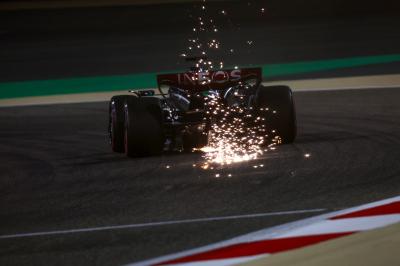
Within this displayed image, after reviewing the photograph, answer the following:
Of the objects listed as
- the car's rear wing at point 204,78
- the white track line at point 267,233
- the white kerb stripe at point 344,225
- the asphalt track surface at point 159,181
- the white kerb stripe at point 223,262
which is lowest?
the asphalt track surface at point 159,181

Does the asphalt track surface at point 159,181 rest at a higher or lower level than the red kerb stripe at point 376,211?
lower

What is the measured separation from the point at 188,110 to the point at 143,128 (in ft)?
1.61

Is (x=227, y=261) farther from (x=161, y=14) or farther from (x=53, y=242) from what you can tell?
(x=161, y=14)

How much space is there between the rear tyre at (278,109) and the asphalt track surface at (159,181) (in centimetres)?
19

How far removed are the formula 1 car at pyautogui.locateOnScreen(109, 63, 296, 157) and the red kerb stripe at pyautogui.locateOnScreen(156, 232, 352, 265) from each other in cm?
419

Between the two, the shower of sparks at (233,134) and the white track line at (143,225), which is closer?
the white track line at (143,225)

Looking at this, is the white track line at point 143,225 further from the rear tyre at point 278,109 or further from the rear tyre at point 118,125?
the rear tyre at point 118,125

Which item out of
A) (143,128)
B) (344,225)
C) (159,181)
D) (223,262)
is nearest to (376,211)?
(344,225)

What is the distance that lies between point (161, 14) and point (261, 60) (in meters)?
8.81

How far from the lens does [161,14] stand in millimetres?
29547

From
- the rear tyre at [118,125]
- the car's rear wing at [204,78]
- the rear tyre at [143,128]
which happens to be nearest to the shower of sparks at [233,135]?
the car's rear wing at [204,78]

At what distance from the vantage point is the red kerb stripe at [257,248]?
6.13m

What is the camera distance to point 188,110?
35.3 feet

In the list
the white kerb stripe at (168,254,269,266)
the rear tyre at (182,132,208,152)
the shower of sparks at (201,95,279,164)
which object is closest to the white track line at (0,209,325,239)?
the white kerb stripe at (168,254,269,266)
